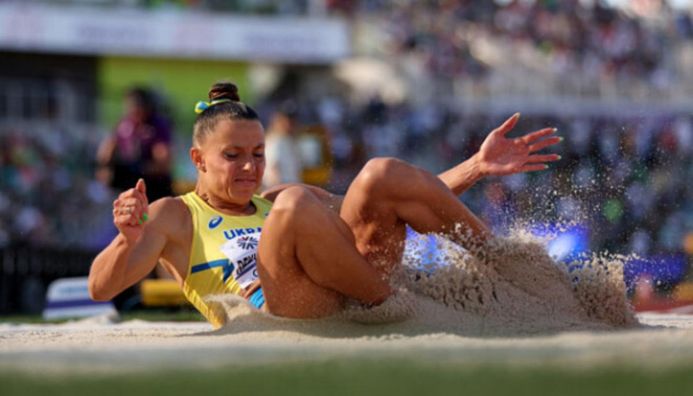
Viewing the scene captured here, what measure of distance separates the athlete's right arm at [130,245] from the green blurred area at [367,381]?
1.34 m

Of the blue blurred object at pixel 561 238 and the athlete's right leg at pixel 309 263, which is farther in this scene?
the blue blurred object at pixel 561 238

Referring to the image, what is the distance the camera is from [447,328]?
504cm

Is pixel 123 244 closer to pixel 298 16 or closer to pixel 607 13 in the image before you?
pixel 298 16

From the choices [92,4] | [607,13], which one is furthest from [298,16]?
[607,13]

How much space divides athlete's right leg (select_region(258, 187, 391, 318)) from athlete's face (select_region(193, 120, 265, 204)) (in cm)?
66

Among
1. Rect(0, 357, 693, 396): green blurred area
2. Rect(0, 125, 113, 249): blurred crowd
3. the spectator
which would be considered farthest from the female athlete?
Rect(0, 125, 113, 249): blurred crowd

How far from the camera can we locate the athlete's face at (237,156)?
5484 mm

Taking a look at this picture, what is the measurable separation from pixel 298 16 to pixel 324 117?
540 cm

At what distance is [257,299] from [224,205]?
550mm

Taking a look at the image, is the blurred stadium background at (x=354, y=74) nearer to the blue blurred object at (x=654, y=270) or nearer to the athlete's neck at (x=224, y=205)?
the blue blurred object at (x=654, y=270)

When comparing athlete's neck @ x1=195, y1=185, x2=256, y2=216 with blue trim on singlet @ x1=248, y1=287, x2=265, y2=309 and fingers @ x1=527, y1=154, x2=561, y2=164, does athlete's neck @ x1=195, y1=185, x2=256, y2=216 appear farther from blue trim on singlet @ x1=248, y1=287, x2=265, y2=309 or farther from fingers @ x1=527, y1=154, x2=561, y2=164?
fingers @ x1=527, y1=154, x2=561, y2=164

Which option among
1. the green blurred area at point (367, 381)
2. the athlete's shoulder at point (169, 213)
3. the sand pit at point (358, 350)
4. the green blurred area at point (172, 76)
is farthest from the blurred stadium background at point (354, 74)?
the green blurred area at point (367, 381)

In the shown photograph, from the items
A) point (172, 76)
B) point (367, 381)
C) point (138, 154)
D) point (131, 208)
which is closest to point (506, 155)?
point (131, 208)

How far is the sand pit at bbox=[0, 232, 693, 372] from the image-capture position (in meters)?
4.07
